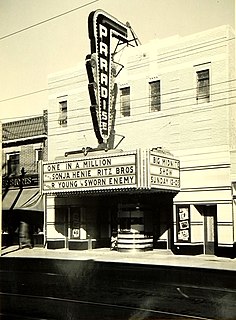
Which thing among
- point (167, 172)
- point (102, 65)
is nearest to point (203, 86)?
point (167, 172)

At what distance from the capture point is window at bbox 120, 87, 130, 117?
277 cm

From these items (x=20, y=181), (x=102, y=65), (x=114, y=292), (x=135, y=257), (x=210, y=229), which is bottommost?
(x=114, y=292)

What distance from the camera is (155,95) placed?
2.65 m

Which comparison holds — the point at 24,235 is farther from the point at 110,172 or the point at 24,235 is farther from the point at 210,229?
the point at 210,229

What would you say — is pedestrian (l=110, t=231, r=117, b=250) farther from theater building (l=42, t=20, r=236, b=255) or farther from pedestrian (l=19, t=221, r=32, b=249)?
pedestrian (l=19, t=221, r=32, b=249)

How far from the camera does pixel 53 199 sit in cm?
306

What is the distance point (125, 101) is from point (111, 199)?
0.48 meters

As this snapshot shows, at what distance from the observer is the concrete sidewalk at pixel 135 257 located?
2.38 meters

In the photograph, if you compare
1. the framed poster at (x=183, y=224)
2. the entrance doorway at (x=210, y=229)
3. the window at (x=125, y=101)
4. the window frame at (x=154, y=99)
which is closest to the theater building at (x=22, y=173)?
the window at (x=125, y=101)

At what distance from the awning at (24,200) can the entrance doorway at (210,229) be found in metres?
1.01

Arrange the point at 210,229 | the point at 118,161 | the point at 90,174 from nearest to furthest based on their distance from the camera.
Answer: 1. the point at 210,229
2. the point at 118,161
3. the point at 90,174

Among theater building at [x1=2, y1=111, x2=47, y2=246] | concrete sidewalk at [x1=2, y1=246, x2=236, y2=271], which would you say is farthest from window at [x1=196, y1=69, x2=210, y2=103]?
theater building at [x1=2, y1=111, x2=47, y2=246]

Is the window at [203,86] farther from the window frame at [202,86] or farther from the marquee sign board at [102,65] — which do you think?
the marquee sign board at [102,65]

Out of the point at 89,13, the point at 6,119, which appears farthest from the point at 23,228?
the point at 89,13
